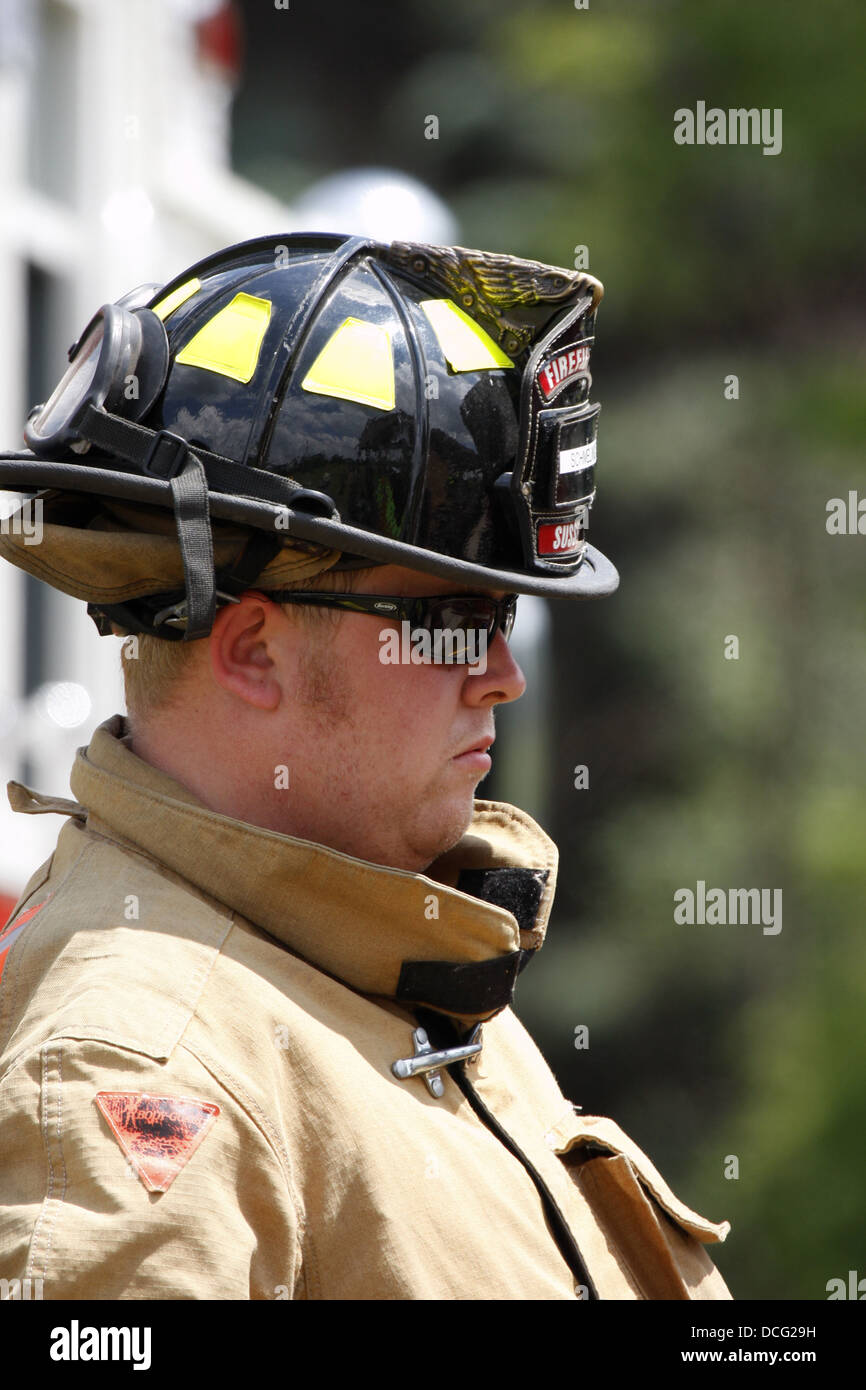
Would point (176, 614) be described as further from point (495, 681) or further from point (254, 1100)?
point (254, 1100)

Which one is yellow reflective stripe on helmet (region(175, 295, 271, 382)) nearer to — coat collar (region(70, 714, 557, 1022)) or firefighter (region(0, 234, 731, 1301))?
firefighter (region(0, 234, 731, 1301))

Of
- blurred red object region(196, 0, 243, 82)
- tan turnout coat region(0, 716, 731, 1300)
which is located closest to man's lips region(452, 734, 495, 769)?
tan turnout coat region(0, 716, 731, 1300)

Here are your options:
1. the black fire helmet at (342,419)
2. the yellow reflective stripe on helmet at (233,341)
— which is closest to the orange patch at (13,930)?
the black fire helmet at (342,419)

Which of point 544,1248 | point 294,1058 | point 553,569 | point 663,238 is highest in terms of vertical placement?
point 663,238

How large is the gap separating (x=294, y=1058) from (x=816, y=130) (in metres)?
10.5

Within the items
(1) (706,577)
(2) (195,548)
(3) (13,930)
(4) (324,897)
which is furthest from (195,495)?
(1) (706,577)

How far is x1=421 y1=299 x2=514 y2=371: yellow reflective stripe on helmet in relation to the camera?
8.10ft

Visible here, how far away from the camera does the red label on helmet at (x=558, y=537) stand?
253 centimetres

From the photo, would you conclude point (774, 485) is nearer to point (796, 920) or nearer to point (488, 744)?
point (796, 920)

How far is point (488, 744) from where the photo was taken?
257 cm

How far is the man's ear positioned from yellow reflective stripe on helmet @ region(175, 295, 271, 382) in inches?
12.0

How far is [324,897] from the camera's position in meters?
2.32

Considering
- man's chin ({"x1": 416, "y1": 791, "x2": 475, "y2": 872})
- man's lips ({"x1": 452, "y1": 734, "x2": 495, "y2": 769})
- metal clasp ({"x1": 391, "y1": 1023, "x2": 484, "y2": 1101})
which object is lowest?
metal clasp ({"x1": 391, "y1": 1023, "x2": 484, "y2": 1101})

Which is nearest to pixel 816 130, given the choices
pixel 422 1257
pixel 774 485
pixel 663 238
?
pixel 663 238
